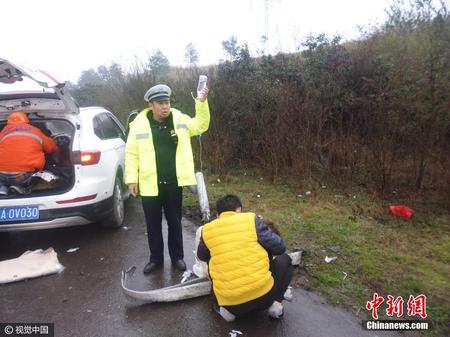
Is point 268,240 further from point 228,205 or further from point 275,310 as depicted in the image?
point 275,310

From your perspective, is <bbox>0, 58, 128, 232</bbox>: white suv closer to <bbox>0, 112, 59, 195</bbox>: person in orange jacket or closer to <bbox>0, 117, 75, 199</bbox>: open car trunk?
<bbox>0, 117, 75, 199</bbox>: open car trunk

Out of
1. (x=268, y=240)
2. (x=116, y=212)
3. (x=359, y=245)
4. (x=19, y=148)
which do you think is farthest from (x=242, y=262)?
(x=19, y=148)

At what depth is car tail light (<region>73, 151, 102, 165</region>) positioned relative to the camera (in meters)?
4.04

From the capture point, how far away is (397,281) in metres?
3.23

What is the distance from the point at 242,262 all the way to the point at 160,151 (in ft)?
4.73

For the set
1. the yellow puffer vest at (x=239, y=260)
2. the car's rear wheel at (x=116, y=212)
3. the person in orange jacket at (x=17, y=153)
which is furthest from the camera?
the car's rear wheel at (x=116, y=212)

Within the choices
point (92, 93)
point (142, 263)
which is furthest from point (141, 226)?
point (92, 93)

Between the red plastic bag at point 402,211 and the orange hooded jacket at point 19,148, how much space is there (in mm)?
4682

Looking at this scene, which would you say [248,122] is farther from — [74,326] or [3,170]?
[74,326]

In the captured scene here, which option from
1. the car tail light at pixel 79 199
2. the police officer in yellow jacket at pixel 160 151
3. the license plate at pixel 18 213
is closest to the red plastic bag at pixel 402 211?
the police officer in yellow jacket at pixel 160 151

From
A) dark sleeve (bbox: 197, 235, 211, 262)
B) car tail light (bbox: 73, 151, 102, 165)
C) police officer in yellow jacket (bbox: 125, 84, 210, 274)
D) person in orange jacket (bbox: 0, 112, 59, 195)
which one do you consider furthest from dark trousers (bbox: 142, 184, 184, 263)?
person in orange jacket (bbox: 0, 112, 59, 195)

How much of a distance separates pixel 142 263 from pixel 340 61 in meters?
5.64

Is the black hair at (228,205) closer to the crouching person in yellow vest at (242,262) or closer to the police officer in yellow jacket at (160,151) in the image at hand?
the crouching person in yellow vest at (242,262)

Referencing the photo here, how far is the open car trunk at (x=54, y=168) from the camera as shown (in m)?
4.07
